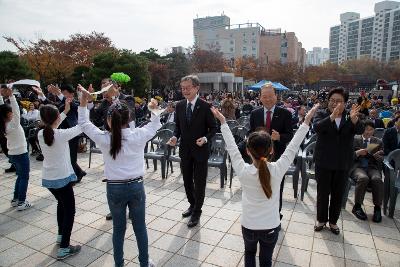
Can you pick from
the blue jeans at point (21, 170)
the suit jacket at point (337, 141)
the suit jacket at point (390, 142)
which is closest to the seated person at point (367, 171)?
the suit jacket at point (390, 142)

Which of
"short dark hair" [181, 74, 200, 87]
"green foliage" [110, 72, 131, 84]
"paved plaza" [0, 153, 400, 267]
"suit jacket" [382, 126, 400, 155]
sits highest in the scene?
"green foliage" [110, 72, 131, 84]

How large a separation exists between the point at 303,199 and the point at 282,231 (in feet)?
4.35

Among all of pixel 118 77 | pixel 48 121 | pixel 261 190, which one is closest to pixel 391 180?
pixel 261 190

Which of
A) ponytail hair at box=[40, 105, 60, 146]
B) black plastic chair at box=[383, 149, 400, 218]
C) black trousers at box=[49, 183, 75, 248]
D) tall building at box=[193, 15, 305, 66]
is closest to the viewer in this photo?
ponytail hair at box=[40, 105, 60, 146]

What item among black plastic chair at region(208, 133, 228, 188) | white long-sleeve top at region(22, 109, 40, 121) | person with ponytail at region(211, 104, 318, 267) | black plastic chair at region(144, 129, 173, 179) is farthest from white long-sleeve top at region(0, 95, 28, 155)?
white long-sleeve top at region(22, 109, 40, 121)

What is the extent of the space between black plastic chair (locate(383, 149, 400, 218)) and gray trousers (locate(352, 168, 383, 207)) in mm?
138

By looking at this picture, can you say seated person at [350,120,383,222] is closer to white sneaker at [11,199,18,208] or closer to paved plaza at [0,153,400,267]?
paved plaza at [0,153,400,267]

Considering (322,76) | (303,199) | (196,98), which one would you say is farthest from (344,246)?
(322,76)

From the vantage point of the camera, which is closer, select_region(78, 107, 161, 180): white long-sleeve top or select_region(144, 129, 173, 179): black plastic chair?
select_region(78, 107, 161, 180): white long-sleeve top

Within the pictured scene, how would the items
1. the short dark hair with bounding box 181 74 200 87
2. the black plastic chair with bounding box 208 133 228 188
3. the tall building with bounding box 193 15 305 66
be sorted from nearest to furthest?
the short dark hair with bounding box 181 74 200 87
the black plastic chair with bounding box 208 133 228 188
the tall building with bounding box 193 15 305 66

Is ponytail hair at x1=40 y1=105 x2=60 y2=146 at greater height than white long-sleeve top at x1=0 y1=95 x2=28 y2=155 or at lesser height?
greater

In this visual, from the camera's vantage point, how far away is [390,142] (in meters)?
5.18

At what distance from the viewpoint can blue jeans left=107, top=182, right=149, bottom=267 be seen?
8.30ft

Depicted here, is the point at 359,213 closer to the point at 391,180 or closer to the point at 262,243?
the point at 391,180
